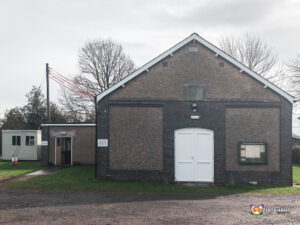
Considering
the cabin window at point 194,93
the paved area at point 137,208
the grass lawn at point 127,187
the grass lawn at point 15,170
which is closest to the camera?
the paved area at point 137,208

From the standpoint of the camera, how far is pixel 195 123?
15.6m


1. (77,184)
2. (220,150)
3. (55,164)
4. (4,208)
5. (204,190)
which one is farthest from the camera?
(55,164)

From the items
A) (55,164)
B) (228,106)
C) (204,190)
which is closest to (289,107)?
(228,106)

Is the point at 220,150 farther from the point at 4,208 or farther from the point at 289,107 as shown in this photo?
the point at 4,208

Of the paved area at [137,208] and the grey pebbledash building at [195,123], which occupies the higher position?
the grey pebbledash building at [195,123]

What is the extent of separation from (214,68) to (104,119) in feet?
19.7

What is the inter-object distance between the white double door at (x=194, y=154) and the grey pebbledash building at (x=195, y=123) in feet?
0.16

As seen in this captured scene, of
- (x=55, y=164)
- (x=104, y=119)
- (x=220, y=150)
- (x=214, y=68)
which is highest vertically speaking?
(x=214, y=68)

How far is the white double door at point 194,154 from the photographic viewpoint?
15445mm

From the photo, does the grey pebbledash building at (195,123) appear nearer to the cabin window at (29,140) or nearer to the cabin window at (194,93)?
the cabin window at (194,93)

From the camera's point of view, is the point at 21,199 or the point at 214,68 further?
the point at 214,68

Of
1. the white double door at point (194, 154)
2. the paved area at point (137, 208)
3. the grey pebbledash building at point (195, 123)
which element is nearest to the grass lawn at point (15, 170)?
the paved area at point (137, 208)

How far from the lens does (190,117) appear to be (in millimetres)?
15586

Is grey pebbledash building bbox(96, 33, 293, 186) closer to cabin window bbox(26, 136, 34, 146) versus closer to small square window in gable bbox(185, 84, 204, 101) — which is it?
small square window in gable bbox(185, 84, 204, 101)
